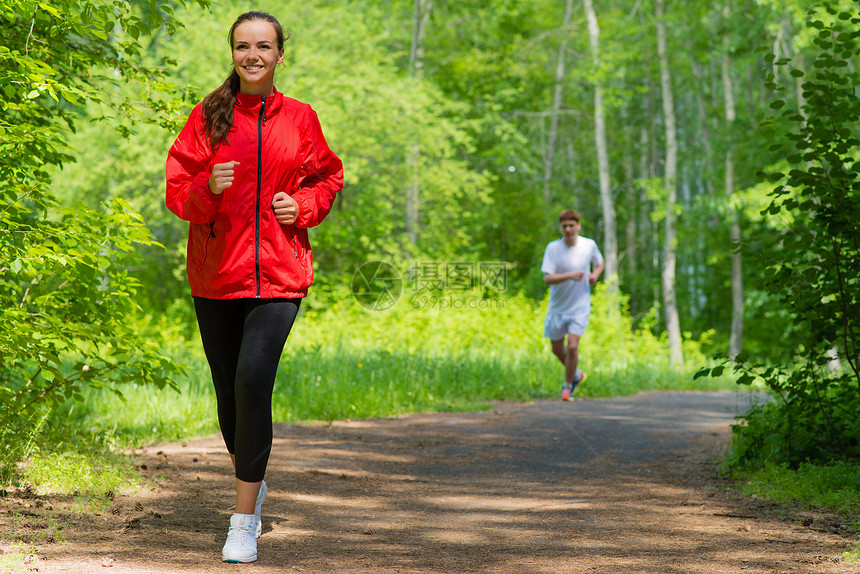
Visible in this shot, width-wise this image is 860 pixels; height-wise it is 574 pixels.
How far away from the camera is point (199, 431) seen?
7137 millimetres

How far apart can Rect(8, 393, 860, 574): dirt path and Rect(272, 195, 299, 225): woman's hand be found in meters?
1.41

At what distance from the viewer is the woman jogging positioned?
11.4ft

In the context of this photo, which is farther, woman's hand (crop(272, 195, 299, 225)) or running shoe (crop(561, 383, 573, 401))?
running shoe (crop(561, 383, 573, 401))

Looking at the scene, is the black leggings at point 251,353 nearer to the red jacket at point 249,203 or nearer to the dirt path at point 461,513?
the red jacket at point 249,203

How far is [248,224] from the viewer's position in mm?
3473

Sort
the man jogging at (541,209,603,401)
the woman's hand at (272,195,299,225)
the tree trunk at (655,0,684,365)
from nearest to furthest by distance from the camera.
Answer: the woman's hand at (272,195,299,225), the man jogging at (541,209,603,401), the tree trunk at (655,0,684,365)

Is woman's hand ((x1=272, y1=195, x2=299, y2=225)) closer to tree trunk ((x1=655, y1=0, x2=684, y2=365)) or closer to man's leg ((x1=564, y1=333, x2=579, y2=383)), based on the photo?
man's leg ((x1=564, y1=333, x2=579, y2=383))

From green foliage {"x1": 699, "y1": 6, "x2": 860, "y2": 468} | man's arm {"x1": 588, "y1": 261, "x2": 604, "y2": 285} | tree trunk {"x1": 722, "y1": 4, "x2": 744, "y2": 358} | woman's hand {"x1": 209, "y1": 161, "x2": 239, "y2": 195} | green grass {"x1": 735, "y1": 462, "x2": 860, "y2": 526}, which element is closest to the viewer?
woman's hand {"x1": 209, "y1": 161, "x2": 239, "y2": 195}

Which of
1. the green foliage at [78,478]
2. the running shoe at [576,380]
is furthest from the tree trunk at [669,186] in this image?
the green foliage at [78,478]

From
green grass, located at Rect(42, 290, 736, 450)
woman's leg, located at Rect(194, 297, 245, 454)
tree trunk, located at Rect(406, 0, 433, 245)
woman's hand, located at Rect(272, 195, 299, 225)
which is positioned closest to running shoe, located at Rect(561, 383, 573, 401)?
green grass, located at Rect(42, 290, 736, 450)

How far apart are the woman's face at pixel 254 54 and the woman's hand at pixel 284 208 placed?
512mm

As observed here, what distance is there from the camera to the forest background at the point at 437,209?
4855 mm

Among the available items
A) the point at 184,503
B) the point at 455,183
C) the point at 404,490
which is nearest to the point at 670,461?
the point at 404,490

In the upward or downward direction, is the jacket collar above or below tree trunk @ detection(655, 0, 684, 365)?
below
